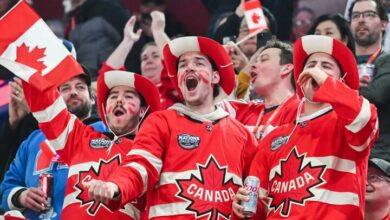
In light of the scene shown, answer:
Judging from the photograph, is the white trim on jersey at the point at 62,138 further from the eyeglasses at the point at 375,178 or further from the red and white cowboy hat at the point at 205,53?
the eyeglasses at the point at 375,178

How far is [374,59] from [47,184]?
2.69 meters

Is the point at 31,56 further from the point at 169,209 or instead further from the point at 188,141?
the point at 169,209

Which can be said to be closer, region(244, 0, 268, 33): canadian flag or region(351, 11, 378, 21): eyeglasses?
region(351, 11, 378, 21): eyeglasses

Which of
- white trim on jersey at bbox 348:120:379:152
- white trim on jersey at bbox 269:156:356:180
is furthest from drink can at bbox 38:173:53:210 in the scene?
white trim on jersey at bbox 348:120:379:152

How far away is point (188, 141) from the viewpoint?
7.42 meters

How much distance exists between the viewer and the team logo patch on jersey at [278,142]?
727cm

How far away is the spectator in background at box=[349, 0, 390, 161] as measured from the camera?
861 cm

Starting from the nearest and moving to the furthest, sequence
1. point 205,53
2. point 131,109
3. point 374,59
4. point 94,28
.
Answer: point 205,53 → point 131,109 → point 374,59 → point 94,28

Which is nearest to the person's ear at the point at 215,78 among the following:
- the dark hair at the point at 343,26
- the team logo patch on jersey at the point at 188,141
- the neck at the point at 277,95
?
the team logo patch on jersey at the point at 188,141

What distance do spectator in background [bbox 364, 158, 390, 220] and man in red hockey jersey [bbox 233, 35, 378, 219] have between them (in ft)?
2.68

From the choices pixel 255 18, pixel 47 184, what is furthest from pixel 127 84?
pixel 255 18

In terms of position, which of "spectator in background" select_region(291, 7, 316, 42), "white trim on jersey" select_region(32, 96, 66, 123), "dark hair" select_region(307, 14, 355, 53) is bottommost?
"spectator in background" select_region(291, 7, 316, 42)

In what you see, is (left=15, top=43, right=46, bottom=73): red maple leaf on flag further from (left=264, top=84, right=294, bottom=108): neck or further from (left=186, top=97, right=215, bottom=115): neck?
(left=264, top=84, right=294, bottom=108): neck

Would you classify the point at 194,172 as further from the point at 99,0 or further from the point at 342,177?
the point at 99,0
